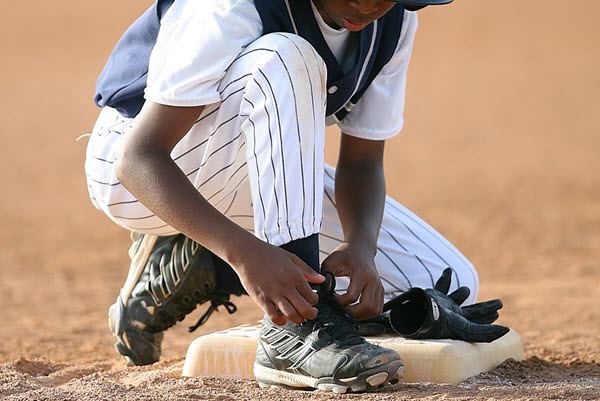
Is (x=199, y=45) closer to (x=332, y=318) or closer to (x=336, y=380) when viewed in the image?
(x=332, y=318)

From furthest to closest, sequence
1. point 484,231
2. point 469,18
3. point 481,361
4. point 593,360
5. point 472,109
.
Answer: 1. point 469,18
2. point 472,109
3. point 484,231
4. point 593,360
5. point 481,361

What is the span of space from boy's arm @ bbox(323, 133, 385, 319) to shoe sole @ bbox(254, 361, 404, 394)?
0.20 meters

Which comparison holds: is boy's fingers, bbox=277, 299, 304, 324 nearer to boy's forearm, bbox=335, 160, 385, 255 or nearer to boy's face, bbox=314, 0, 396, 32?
boy's forearm, bbox=335, 160, 385, 255

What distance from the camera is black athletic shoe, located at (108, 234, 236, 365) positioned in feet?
9.70

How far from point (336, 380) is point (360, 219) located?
24.4 inches

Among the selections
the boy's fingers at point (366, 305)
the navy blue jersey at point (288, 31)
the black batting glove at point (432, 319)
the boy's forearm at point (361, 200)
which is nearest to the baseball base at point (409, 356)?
the black batting glove at point (432, 319)

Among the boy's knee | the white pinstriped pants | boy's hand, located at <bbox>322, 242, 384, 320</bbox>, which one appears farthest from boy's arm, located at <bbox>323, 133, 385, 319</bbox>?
the boy's knee

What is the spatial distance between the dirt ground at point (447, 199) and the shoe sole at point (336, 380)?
0.10ft

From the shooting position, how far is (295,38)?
2244 mm

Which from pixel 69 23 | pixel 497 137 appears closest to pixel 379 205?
pixel 497 137

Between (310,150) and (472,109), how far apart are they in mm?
10095

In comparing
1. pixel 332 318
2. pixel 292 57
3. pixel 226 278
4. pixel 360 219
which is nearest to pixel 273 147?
pixel 292 57

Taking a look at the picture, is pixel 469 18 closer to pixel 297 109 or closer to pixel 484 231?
pixel 484 231

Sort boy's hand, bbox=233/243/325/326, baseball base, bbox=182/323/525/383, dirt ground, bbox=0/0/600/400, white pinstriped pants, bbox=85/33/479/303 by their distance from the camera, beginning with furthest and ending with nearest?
dirt ground, bbox=0/0/600/400 < baseball base, bbox=182/323/525/383 < white pinstriped pants, bbox=85/33/479/303 < boy's hand, bbox=233/243/325/326
